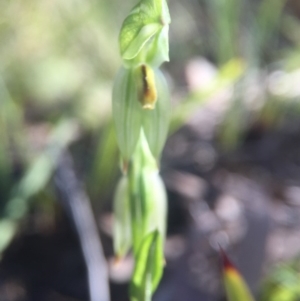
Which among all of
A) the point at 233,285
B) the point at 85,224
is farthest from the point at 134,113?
the point at 85,224

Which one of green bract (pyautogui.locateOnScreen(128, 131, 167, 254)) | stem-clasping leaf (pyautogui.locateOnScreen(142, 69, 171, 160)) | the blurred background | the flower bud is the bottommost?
the blurred background

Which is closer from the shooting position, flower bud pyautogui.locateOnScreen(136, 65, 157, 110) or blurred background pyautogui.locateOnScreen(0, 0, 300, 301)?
flower bud pyautogui.locateOnScreen(136, 65, 157, 110)

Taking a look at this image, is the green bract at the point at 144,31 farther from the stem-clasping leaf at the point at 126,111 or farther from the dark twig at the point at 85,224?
the dark twig at the point at 85,224

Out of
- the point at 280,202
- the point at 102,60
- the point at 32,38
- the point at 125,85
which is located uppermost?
the point at 125,85

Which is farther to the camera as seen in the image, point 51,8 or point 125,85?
point 51,8

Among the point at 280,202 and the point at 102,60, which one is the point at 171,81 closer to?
the point at 102,60

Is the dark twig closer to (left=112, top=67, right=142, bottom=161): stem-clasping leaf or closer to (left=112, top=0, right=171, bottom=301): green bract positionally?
(left=112, top=0, right=171, bottom=301): green bract

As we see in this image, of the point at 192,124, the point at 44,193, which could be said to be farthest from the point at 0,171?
the point at 192,124

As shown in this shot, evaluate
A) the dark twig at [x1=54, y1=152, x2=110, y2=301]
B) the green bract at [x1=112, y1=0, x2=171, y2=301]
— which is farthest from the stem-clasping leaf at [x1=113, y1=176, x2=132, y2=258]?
the dark twig at [x1=54, y1=152, x2=110, y2=301]
